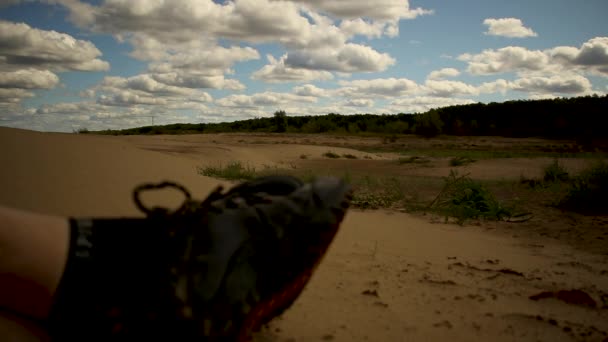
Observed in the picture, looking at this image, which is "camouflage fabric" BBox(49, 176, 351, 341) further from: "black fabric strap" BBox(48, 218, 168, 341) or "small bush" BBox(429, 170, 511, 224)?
"small bush" BBox(429, 170, 511, 224)

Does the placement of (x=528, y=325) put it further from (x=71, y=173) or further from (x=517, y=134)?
(x=517, y=134)

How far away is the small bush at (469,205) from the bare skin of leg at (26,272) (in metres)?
3.10

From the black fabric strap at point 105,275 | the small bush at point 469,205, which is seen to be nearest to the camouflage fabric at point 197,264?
the black fabric strap at point 105,275

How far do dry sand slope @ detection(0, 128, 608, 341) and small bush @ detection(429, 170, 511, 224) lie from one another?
0.49 metres

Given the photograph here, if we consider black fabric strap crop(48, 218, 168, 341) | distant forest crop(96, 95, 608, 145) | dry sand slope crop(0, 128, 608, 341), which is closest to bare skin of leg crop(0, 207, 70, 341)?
black fabric strap crop(48, 218, 168, 341)

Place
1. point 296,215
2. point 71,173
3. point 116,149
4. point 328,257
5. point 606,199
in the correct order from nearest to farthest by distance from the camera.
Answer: point 296,215
point 328,257
point 71,173
point 116,149
point 606,199

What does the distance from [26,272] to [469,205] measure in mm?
3721

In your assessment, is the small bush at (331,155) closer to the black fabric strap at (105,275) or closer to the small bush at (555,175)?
the small bush at (555,175)

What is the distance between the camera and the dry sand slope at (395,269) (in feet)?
4.57

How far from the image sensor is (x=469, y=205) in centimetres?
407

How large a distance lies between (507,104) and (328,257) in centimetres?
4142

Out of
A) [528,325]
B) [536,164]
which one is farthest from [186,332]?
[536,164]

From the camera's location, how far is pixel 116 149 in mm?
3896

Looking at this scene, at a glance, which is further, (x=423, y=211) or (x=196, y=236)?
(x=423, y=211)
